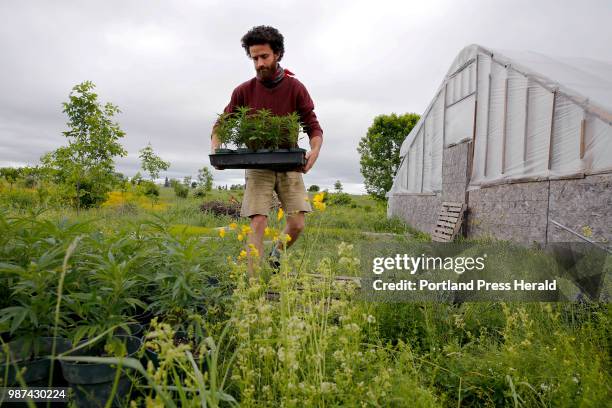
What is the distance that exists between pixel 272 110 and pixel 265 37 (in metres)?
0.55

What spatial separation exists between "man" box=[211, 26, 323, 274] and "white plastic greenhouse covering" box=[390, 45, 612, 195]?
A: 3.45 meters

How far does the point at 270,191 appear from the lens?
315 centimetres

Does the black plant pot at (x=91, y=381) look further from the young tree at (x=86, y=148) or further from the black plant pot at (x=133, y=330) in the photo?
the young tree at (x=86, y=148)

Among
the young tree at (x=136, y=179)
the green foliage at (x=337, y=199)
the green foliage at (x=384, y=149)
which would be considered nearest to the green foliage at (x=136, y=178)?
the young tree at (x=136, y=179)

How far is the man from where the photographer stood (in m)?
2.99

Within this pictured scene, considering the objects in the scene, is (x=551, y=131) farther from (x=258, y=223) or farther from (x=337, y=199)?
(x=258, y=223)

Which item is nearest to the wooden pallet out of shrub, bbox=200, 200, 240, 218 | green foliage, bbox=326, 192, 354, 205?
green foliage, bbox=326, 192, 354, 205

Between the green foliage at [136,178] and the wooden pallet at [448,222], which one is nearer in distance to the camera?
the wooden pallet at [448,222]

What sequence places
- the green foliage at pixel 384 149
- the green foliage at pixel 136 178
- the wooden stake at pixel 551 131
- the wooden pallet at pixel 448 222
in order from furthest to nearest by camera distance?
the green foliage at pixel 384 149
the green foliage at pixel 136 178
the wooden pallet at pixel 448 222
the wooden stake at pixel 551 131

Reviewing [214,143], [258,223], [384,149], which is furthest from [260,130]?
[384,149]

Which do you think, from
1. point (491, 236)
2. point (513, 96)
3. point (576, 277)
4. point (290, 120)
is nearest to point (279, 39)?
point (290, 120)

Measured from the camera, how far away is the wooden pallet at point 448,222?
7398 millimetres

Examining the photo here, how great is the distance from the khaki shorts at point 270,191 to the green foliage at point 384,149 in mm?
14716

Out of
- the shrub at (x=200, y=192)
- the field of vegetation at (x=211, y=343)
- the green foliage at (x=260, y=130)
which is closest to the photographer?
the field of vegetation at (x=211, y=343)
